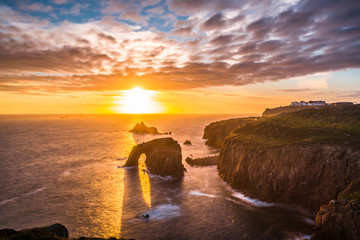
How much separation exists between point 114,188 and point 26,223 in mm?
21175

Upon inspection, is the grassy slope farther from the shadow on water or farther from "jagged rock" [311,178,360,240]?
the shadow on water

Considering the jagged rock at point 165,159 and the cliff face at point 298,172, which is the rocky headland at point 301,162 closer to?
the cliff face at point 298,172

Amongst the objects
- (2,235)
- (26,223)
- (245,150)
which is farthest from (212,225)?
(26,223)

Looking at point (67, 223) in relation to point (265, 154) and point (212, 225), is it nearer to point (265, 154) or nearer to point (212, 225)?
point (212, 225)

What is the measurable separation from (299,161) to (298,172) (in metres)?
2.43

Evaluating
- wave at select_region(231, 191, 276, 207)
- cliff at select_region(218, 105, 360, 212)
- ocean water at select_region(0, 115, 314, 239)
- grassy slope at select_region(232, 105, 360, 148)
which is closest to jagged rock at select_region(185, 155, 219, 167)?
ocean water at select_region(0, 115, 314, 239)

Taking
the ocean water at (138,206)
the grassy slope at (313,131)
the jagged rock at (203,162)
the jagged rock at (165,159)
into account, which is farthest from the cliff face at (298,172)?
the jagged rock at (203,162)

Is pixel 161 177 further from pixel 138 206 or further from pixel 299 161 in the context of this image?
pixel 299 161

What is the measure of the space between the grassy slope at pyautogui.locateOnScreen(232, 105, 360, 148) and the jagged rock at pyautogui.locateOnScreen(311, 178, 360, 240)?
19981 millimetres

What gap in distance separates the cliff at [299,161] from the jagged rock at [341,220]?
12.6 metres

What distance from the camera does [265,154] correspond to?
4994 centimetres

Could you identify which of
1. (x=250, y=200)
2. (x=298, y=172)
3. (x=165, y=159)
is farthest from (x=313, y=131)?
(x=165, y=159)

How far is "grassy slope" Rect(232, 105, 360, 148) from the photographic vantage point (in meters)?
46.8

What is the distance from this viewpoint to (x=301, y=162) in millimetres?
43688
